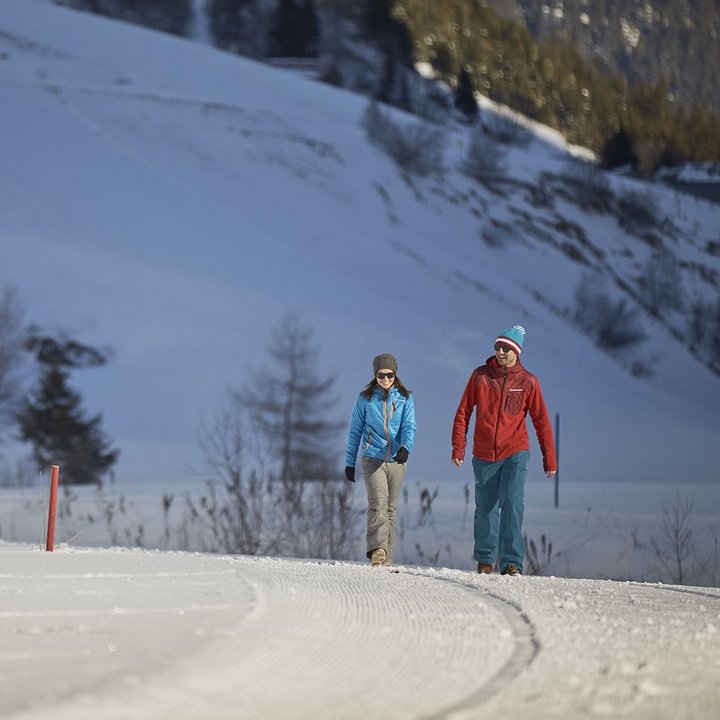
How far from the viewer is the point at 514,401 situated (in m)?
10.8

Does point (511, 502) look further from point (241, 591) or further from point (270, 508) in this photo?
point (270, 508)

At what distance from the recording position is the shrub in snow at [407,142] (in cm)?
7000

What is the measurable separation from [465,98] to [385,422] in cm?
9892

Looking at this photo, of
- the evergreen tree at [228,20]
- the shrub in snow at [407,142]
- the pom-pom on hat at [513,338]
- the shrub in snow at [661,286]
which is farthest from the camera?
the evergreen tree at [228,20]

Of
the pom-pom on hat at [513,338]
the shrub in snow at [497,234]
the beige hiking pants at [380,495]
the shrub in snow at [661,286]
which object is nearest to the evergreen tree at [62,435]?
the beige hiking pants at [380,495]

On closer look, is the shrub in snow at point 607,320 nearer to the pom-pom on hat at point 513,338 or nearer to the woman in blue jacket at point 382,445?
the pom-pom on hat at point 513,338

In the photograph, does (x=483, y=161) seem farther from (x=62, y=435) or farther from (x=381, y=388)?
(x=381, y=388)

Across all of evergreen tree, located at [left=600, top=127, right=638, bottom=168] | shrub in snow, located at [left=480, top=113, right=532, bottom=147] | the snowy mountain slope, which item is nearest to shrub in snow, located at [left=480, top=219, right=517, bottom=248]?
the snowy mountain slope

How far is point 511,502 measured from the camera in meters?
10.9

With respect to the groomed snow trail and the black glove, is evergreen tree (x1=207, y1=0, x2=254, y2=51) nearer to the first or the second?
the black glove

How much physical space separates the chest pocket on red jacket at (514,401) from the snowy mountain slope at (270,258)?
26362 mm

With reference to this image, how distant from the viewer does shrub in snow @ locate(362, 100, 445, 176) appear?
70000mm

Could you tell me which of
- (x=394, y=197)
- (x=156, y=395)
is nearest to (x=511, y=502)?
(x=156, y=395)

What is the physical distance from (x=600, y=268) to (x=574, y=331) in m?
10.3
